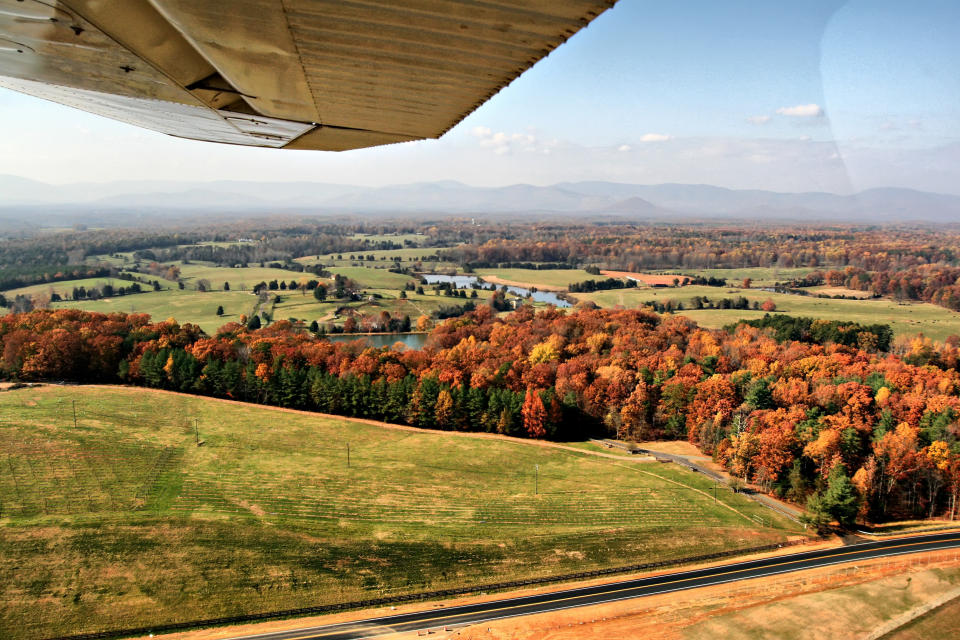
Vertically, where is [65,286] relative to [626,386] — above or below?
above

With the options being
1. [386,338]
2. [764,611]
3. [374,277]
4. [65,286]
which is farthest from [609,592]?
[65,286]

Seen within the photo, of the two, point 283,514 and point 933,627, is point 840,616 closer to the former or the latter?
point 933,627

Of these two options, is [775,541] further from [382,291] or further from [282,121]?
[382,291]

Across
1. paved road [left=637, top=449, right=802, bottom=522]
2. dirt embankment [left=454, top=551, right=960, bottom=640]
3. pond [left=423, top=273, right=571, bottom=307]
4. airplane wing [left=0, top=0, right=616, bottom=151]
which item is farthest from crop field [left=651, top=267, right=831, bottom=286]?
airplane wing [left=0, top=0, right=616, bottom=151]

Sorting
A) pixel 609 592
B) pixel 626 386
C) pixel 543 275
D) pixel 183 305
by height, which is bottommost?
pixel 609 592

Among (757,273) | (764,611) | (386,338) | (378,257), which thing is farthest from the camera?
(378,257)

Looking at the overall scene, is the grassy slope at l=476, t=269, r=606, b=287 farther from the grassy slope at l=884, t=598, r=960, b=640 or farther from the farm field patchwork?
the grassy slope at l=884, t=598, r=960, b=640

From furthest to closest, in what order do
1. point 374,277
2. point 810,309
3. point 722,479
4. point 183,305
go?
point 374,277 < point 183,305 < point 810,309 < point 722,479
